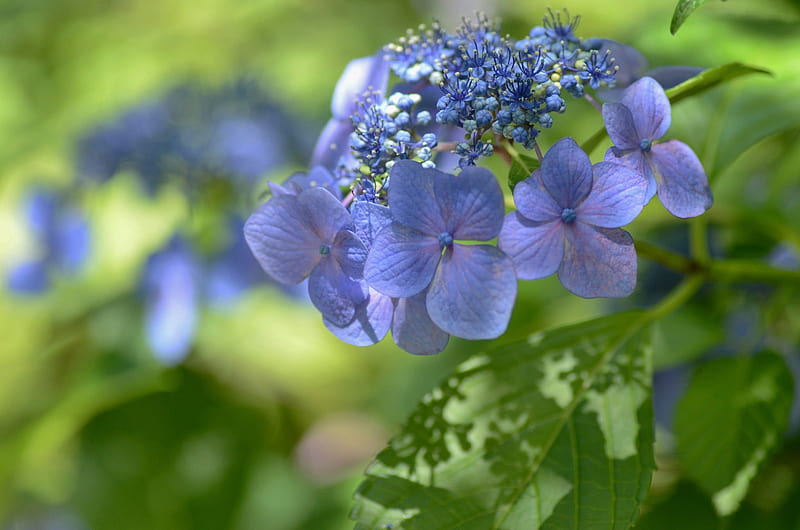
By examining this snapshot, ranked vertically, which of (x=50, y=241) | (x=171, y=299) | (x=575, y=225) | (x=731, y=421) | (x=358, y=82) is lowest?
(x=731, y=421)

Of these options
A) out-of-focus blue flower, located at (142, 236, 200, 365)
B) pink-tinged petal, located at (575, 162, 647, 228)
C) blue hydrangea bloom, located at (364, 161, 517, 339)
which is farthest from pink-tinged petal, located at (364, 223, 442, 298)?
out-of-focus blue flower, located at (142, 236, 200, 365)

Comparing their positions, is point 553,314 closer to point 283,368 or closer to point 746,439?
point 746,439

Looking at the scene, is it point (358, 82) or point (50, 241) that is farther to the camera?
point (50, 241)

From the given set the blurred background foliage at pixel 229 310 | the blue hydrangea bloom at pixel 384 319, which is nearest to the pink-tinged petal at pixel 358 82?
the blue hydrangea bloom at pixel 384 319

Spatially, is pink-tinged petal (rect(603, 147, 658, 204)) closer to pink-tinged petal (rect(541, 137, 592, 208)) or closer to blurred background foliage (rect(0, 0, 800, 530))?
pink-tinged petal (rect(541, 137, 592, 208))

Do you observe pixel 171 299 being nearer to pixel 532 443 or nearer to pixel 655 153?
pixel 532 443

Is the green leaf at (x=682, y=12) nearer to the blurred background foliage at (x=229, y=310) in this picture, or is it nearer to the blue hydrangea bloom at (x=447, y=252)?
the blue hydrangea bloom at (x=447, y=252)

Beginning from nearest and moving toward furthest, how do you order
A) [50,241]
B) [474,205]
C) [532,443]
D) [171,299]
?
[474,205] < [532,443] < [171,299] < [50,241]

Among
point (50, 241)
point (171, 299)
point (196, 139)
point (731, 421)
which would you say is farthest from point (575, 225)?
point (50, 241)
